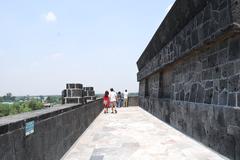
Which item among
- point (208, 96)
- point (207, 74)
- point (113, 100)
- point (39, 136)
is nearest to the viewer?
point (39, 136)

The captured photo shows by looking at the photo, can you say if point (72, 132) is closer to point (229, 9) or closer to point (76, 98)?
point (76, 98)

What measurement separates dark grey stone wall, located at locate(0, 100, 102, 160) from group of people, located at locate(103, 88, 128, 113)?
30.8 ft

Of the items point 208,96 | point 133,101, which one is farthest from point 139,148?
point 133,101

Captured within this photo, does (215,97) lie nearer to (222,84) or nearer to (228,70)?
(222,84)

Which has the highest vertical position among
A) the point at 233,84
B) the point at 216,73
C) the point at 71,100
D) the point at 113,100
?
the point at 216,73

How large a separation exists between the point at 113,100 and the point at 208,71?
410 inches

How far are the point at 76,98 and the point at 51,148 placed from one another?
4.26 meters

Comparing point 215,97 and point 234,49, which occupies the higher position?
point 234,49

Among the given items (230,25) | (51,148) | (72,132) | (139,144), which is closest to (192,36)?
(230,25)

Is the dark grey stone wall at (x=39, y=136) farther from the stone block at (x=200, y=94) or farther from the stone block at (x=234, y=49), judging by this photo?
the stone block at (x=234, y=49)

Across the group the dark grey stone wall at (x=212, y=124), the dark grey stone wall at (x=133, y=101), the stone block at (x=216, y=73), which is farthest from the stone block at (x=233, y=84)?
the dark grey stone wall at (x=133, y=101)

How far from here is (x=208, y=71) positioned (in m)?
6.09

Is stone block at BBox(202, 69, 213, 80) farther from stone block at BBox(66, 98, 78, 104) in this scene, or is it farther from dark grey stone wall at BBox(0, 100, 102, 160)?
stone block at BBox(66, 98, 78, 104)

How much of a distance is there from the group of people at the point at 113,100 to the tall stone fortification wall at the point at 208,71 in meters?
7.29
